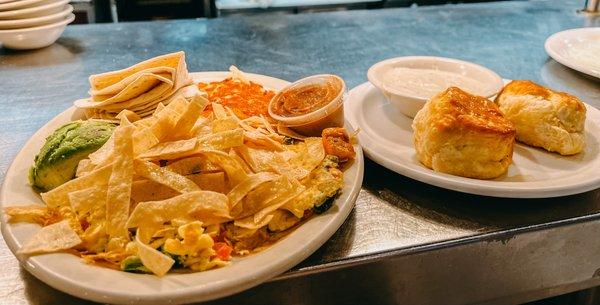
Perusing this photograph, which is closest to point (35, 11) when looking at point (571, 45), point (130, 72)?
point (130, 72)

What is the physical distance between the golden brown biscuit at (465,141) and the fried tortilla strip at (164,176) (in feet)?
2.12


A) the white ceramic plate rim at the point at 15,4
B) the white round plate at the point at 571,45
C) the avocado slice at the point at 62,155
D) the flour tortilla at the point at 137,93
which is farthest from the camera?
the white ceramic plate rim at the point at 15,4

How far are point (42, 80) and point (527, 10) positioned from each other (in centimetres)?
296

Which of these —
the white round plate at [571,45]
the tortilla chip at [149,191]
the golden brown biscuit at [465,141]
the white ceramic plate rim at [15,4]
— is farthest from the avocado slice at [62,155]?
the white round plate at [571,45]

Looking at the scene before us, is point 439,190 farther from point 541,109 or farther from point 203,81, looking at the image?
point 203,81

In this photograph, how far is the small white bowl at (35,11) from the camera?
2.46 metres

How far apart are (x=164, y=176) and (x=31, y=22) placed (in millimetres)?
1776

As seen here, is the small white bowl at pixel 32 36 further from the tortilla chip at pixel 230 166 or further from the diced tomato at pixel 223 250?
the diced tomato at pixel 223 250

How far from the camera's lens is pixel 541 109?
1.57 metres

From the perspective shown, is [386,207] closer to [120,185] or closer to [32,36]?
[120,185]

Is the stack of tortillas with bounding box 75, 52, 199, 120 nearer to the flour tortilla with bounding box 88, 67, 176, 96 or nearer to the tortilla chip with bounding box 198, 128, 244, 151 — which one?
the flour tortilla with bounding box 88, 67, 176, 96

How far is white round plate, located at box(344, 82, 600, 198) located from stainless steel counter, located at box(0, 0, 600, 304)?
65mm

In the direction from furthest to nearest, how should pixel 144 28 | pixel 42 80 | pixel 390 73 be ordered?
pixel 144 28 < pixel 42 80 < pixel 390 73

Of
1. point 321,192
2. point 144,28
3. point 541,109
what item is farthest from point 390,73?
point 144,28
